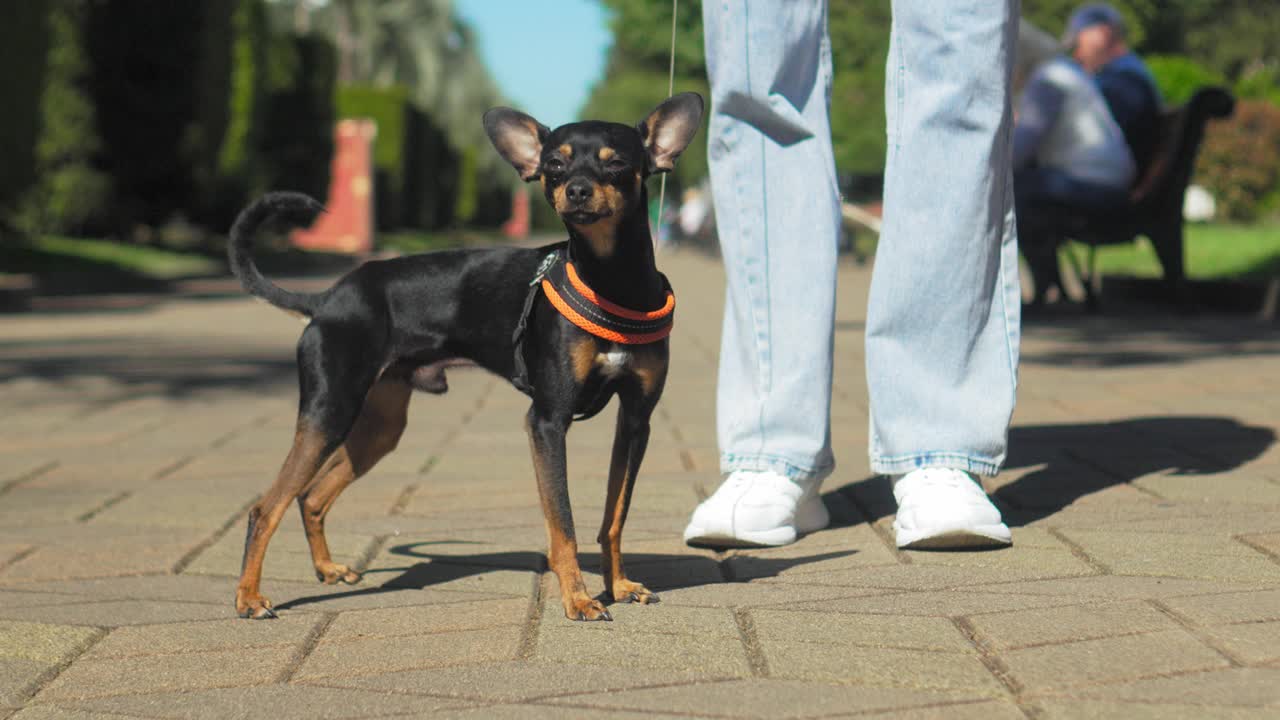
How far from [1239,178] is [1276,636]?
2179cm

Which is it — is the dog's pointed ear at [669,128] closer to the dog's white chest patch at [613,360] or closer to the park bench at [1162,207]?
the dog's white chest patch at [613,360]

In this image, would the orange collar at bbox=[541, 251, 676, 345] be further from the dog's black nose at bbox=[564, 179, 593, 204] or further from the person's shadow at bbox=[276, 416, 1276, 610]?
the person's shadow at bbox=[276, 416, 1276, 610]

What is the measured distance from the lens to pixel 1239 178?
72.4ft

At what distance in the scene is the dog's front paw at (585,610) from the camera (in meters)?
2.49

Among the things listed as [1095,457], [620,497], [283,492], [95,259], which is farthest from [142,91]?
[620,497]

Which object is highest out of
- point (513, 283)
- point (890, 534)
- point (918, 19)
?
point (918, 19)

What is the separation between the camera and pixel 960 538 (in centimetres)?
285

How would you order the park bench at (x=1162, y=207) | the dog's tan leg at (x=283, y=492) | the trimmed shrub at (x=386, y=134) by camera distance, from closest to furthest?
1. the dog's tan leg at (x=283, y=492)
2. the park bench at (x=1162, y=207)
3. the trimmed shrub at (x=386, y=134)

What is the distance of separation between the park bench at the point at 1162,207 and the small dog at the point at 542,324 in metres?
6.62

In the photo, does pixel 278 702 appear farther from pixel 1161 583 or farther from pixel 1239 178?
pixel 1239 178

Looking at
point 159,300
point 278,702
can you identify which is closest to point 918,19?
point 278,702

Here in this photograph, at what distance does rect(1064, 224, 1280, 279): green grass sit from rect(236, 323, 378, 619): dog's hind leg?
28.7 ft

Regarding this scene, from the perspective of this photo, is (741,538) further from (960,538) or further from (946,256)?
(946,256)

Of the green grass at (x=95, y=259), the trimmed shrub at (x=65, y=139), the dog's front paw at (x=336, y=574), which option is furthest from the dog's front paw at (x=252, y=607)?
the trimmed shrub at (x=65, y=139)
